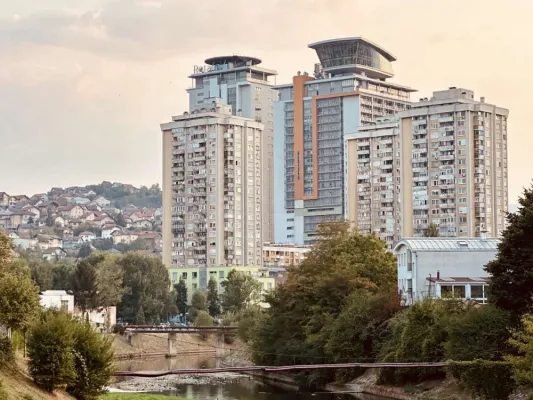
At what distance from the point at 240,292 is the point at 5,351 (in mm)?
90712

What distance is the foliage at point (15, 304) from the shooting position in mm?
42125

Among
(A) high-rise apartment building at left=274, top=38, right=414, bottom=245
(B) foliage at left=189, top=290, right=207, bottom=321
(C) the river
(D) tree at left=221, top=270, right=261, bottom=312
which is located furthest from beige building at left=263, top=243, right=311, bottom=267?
(C) the river

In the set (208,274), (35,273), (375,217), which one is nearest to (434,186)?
(375,217)

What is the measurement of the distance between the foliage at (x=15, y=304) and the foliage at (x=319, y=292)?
2446cm

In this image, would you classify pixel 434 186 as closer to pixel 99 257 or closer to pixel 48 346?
pixel 99 257

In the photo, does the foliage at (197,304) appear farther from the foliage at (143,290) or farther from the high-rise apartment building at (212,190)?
the high-rise apartment building at (212,190)

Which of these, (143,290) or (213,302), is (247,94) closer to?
(213,302)

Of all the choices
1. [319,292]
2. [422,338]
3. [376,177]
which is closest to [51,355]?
[422,338]

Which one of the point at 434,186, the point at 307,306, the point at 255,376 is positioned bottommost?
the point at 255,376

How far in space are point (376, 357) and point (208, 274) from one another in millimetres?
88933

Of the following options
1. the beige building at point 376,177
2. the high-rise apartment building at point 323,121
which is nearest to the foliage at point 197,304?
the beige building at point 376,177

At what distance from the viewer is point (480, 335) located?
50125 millimetres

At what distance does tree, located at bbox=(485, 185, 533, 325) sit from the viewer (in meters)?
49.9

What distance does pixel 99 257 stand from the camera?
12388 cm
